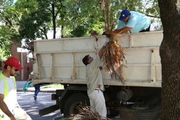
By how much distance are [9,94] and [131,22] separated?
116 inches

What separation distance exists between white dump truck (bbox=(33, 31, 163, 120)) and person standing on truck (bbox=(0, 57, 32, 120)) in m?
2.51

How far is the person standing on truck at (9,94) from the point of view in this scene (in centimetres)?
388

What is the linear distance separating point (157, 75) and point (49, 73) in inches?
106

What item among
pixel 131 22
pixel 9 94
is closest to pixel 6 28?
pixel 131 22

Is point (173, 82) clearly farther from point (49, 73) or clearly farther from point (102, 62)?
point (49, 73)

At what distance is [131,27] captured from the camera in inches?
237

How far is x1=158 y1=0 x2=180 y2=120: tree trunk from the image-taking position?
3289 mm

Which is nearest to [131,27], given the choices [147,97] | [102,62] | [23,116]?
[102,62]

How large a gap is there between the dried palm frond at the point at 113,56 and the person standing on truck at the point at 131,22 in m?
0.27

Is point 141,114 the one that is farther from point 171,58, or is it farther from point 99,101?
point 171,58

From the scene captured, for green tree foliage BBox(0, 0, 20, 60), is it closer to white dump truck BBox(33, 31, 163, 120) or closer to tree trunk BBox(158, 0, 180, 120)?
white dump truck BBox(33, 31, 163, 120)

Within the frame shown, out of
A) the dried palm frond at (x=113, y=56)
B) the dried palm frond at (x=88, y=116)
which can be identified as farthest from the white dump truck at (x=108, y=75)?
the dried palm frond at (x=88, y=116)

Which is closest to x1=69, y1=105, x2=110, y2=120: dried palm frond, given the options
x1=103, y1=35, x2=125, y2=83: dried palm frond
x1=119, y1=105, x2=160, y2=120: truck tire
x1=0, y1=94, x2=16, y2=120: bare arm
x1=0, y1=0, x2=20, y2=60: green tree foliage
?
x1=0, y1=94, x2=16, y2=120: bare arm

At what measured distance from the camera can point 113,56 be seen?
18.4 ft
